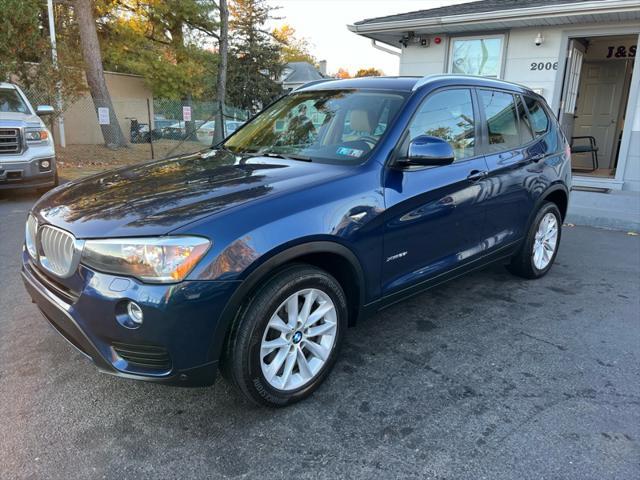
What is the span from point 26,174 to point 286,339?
22.8 feet

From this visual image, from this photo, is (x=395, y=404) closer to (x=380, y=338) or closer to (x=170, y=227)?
(x=380, y=338)

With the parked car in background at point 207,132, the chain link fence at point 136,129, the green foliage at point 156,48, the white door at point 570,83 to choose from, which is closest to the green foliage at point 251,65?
the green foliage at point 156,48

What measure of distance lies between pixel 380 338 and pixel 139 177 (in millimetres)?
1910

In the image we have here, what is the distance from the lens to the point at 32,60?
1381cm

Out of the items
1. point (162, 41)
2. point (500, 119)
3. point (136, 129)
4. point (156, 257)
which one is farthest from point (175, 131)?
point (156, 257)

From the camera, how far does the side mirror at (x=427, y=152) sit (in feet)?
9.71

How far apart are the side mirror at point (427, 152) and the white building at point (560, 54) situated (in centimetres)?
637

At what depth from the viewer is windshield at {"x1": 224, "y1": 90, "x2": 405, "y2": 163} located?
10.4 feet

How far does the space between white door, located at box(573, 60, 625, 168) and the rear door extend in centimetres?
843

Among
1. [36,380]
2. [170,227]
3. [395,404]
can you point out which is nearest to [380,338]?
[395,404]

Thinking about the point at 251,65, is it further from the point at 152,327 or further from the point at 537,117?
the point at 152,327

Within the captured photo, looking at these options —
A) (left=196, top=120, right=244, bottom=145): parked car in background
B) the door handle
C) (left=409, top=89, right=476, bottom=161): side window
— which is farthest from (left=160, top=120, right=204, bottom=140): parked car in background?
the door handle

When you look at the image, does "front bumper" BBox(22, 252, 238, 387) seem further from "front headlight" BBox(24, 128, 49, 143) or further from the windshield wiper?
"front headlight" BBox(24, 128, 49, 143)

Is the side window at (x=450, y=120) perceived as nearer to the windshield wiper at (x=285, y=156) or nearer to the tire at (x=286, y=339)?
the windshield wiper at (x=285, y=156)
